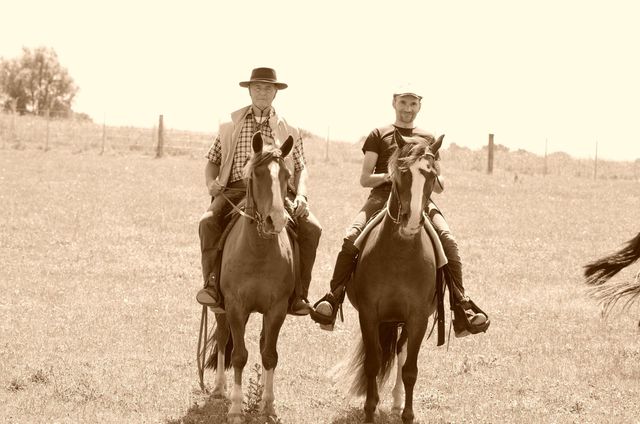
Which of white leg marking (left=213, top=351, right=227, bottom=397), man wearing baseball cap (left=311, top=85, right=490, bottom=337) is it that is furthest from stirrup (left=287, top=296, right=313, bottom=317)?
white leg marking (left=213, top=351, right=227, bottom=397)

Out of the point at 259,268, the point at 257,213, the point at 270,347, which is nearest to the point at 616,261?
the point at 270,347

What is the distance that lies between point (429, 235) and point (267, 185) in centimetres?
176

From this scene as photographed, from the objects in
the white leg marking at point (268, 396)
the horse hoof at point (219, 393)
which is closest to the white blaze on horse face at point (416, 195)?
the white leg marking at point (268, 396)

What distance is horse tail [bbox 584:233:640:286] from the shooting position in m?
10.4

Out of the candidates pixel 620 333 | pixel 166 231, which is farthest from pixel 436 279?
Result: pixel 166 231

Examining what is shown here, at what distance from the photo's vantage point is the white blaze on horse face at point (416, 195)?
7.35 metres

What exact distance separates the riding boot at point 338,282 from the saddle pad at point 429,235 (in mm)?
107

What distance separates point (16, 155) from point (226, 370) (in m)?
27.7

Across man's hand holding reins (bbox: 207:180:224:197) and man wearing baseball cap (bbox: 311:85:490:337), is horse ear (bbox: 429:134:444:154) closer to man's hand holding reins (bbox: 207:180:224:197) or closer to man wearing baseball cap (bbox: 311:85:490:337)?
man wearing baseball cap (bbox: 311:85:490:337)

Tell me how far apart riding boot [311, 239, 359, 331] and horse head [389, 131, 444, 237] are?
1041 millimetres

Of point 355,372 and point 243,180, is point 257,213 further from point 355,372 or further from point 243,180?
point 355,372

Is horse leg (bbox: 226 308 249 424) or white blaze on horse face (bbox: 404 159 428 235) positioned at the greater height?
white blaze on horse face (bbox: 404 159 428 235)

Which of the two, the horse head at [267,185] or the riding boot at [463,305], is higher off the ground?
the horse head at [267,185]

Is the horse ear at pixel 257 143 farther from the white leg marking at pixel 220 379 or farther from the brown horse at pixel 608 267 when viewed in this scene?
the brown horse at pixel 608 267
